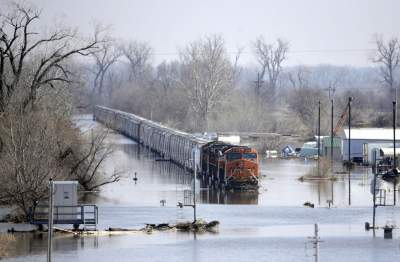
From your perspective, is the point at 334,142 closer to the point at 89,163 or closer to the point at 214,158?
the point at 214,158

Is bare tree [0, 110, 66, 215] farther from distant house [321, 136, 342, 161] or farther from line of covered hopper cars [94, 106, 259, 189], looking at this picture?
distant house [321, 136, 342, 161]

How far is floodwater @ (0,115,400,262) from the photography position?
41.5 meters

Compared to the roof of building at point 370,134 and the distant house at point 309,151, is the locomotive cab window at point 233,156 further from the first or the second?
the distant house at point 309,151

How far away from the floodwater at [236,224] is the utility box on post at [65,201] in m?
1.64

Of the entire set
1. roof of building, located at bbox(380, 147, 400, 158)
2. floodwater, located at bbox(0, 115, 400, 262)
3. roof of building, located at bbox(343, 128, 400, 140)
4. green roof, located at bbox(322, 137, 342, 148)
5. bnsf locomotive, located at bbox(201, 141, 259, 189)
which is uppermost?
roof of building, located at bbox(343, 128, 400, 140)

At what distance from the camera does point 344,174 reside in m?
76.6

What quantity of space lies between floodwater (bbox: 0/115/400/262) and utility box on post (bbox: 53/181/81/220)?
1.64 meters

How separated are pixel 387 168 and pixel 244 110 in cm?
4881

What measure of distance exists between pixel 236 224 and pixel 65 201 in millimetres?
7177

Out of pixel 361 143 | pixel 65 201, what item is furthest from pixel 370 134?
pixel 65 201

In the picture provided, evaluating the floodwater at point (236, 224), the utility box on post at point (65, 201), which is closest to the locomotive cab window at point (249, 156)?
the floodwater at point (236, 224)

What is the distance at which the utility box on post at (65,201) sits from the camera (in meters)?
46.8

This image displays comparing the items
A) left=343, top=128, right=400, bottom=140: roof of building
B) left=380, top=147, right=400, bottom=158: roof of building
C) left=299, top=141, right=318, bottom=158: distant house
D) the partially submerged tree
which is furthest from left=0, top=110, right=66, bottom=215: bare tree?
left=299, top=141, right=318, bottom=158: distant house

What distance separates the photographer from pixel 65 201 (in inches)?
1849
